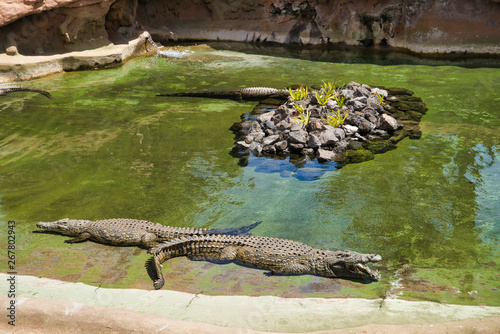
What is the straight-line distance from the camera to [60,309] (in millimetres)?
3443

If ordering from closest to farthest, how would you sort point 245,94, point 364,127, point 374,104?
1. point 364,127
2. point 374,104
3. point 245,94

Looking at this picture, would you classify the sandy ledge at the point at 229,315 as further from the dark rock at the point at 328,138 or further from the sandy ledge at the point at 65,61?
the sandy ledge at the point at 65,61

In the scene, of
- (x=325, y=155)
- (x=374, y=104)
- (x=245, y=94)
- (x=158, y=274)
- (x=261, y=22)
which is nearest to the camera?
(x=158, y=274)

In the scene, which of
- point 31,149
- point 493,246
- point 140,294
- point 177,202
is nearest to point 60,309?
point 140,294

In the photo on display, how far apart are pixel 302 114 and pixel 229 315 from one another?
4748mm

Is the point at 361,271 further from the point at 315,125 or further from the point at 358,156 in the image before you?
the point at 315,125

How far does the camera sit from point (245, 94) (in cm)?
979

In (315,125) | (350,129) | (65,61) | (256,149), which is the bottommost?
(256,149)

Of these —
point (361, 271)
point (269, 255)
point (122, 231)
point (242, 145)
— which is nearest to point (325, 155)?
point (242, 145)

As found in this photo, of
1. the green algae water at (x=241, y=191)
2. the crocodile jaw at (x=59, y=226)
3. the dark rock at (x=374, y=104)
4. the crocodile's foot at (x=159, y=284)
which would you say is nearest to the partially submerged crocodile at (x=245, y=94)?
the green algae water at (x=241, y=191)

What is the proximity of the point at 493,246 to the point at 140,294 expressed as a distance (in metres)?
3.39

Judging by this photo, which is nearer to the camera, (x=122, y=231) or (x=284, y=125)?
(x=122, y=231)

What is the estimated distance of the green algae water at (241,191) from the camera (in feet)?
13.6

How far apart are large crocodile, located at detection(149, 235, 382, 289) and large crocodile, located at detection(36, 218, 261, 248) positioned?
8.7 inches
